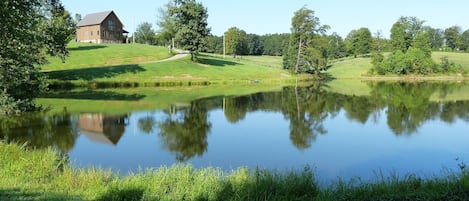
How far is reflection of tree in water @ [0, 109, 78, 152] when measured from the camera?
16.2 m

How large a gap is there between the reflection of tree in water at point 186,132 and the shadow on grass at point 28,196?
252 inches

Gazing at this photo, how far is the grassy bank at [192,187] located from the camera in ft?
25.0

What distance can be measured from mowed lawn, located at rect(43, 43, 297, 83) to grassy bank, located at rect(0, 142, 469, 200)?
3838 centimetres

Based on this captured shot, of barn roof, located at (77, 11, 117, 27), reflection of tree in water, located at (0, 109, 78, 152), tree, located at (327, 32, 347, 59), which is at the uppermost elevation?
barn roof, located at (77, 11, 117, 27)

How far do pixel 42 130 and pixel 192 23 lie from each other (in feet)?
135

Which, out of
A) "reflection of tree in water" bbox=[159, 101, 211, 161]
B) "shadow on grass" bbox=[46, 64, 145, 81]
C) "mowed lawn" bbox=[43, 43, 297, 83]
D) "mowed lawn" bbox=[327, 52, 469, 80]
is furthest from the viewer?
→ "mowed lawn" bbox=[327, 52, 469, 80]

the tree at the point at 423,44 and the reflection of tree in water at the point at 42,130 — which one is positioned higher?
the tree at the point at 423,44

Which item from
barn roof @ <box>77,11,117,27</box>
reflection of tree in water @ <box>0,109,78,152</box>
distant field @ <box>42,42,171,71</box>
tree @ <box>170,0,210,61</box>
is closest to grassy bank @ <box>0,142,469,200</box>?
reflection of tree in water @ <box>0,109,78,152</box>

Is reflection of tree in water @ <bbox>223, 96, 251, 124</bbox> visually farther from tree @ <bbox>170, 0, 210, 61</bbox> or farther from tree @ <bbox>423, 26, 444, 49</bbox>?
tree @ <bbox>423, 26, 444, 49</bbox>

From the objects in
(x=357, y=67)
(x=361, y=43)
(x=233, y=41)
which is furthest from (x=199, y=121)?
(x=361, y=43)

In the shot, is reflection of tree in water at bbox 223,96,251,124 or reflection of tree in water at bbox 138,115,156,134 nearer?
reflection of tree in water at bbox 138,115,156,134

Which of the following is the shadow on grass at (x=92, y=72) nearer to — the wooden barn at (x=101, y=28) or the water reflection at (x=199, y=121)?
the water reflection at (x=199, y=121)

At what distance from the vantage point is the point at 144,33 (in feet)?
391

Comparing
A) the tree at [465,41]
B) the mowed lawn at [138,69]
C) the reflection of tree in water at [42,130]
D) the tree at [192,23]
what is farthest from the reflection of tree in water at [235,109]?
Result: the tree at [465,41]
